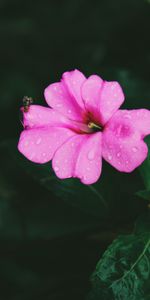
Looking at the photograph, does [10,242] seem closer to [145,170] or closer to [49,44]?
[145,170]

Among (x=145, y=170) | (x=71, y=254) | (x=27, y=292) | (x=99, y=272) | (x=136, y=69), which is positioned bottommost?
(x=27, y=292)

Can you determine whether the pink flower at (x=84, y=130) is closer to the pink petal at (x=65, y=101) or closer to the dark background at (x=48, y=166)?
the pink petal at (x=65, y=101)

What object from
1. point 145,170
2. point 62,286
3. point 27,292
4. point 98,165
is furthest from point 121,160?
point 27,292

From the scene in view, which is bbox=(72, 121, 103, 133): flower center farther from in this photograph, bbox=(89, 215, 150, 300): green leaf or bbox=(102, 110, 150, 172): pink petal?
bbox=(89, 215, 150, 300): green leaf

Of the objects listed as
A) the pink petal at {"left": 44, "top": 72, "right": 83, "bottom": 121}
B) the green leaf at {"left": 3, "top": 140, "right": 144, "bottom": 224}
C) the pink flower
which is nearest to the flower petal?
the pink flower

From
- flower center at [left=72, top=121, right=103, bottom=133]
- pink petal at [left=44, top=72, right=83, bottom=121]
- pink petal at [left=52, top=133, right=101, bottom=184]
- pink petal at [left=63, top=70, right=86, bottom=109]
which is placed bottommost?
pink petal at [left=52, top=133, right=101, bottom=184]

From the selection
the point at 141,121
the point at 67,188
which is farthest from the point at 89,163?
the point at 67,188
